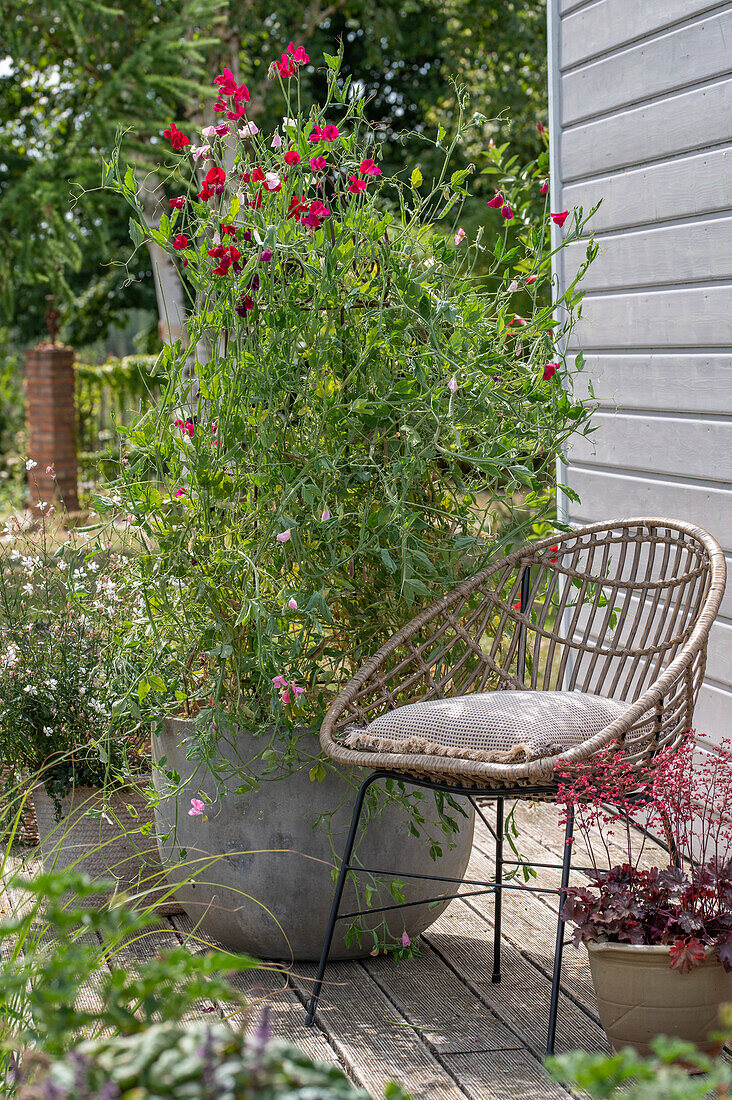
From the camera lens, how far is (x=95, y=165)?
8219 millimetres

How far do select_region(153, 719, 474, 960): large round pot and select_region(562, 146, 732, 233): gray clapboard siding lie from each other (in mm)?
1560

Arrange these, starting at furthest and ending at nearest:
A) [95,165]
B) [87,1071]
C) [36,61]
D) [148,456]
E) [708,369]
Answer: [36,61] → [95,165] → [708,369] → [148,456] → [87,1071]

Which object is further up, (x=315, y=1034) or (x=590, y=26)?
(x=590, y=26)

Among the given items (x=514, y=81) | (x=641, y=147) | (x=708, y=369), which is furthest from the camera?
(x=514, y=81)

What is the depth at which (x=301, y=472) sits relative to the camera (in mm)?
1940

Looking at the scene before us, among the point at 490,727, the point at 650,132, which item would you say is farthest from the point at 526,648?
the point at 650,132

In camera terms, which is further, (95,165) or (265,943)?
(95,165)

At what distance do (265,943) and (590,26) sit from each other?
2533 mm

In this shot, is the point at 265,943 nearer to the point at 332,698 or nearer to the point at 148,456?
the point at 332,698

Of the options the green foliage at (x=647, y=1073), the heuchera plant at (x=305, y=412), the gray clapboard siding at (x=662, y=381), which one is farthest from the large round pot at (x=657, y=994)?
the gray clapboard siding at (x=662, y=381)

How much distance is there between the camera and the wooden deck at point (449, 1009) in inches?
69.4

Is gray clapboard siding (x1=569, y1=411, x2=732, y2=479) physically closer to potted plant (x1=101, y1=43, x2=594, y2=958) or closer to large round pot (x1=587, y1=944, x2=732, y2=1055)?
potted plant (x1=101, y1=43, x2=594, y2=958)

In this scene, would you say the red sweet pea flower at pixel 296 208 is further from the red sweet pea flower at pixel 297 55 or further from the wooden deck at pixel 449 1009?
the wooden deck at pixel 449 1009

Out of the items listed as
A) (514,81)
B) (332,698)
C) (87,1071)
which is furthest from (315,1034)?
(514,81)
